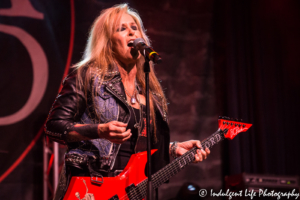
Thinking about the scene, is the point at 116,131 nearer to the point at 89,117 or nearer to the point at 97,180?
the point at 97,180

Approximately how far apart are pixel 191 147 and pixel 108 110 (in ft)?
2.45

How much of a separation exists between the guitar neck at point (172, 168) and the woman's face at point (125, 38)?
0.78 meters

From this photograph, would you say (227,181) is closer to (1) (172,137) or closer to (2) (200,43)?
(1) (172,137)

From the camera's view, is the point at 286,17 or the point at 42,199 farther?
the point at 286,17

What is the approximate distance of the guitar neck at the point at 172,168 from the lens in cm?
178

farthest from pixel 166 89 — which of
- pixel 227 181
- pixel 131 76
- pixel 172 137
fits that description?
pixel 131 76

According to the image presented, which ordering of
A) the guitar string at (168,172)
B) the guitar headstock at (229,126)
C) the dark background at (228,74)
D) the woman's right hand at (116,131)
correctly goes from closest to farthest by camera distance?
the woman's right hand at (116,131) → the guitar string at (168,172) → the guitar headstock at (229,126) → the dark background at (228,74)

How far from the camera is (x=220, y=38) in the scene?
13.7 ft

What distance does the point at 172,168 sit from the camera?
202 centimetres

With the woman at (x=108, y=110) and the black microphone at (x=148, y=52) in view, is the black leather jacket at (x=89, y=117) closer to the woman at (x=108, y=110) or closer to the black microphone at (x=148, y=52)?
the woman at (x=108, y=110)

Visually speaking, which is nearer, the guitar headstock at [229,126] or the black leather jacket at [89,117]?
the black leather jacket at [89,117]

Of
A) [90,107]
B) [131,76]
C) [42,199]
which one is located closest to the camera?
[90,107]

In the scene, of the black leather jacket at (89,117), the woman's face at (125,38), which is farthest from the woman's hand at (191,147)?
the woman's face at (125,38)

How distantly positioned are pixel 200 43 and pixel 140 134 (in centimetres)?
249
